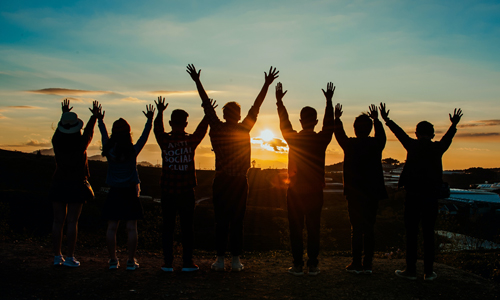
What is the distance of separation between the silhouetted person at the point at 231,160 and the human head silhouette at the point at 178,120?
39 centimetres

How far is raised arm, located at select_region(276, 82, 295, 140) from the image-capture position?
6086 mm

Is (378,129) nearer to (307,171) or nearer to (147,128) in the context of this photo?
(307,171)

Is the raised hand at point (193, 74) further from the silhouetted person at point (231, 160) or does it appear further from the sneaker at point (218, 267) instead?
the sneaker at point (218, 267)

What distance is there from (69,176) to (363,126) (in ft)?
16.1

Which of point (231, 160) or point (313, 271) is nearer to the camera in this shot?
point (231, 160)

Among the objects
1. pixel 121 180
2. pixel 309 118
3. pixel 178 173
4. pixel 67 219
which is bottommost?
pixel 67 219

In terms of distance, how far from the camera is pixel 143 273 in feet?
19.9

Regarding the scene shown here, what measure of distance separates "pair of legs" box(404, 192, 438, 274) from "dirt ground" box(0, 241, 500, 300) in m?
0.38

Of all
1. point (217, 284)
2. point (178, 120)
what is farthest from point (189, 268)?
point (178, 120)

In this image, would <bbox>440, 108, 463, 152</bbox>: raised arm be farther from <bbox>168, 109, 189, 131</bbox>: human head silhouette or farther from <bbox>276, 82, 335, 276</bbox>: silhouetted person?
<bbox>168, 109, 189, 131</bbox>: human head silhouette

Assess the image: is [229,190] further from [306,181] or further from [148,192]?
[148,192]

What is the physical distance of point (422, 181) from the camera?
591cm

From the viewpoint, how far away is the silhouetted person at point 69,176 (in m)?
6.01

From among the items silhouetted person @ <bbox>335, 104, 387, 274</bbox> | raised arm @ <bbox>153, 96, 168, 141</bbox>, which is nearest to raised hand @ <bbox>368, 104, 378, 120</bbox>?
silhouetted person @ <bbox>335, 104, 387, 274</bbox>
